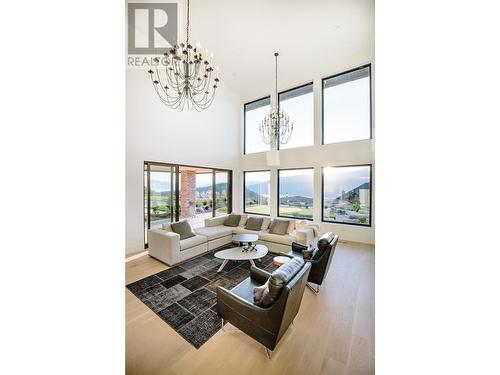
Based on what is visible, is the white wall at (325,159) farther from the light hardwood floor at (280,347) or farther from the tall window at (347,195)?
the light hardwood floor at (280,347)

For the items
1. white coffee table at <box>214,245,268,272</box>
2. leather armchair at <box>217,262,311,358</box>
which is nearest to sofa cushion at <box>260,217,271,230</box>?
white coffee table at <box>214,245,268,272</box>

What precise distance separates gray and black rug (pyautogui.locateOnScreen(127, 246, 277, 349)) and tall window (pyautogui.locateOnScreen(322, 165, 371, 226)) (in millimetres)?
2809

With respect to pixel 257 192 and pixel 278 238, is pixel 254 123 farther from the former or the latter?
pixel 278 238

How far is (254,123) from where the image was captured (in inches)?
277

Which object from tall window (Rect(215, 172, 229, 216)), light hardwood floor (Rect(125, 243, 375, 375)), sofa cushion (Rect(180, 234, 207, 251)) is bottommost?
light hardwood floor (Rect(125, 243, 375, 375))

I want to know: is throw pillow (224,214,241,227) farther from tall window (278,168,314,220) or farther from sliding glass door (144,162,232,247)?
tall window (278,168,314,220)

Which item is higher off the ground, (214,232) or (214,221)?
(214,221)

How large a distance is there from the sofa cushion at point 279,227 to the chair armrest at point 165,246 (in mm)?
2210

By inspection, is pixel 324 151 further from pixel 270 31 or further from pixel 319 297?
pixel 319 297

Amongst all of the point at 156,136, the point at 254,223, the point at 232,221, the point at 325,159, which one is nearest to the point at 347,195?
the point at 325,159

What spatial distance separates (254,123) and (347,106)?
3.19m

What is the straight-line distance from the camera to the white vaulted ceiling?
3338 mm
